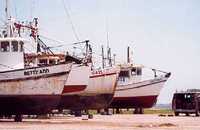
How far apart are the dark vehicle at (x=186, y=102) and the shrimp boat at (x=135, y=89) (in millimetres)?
6725

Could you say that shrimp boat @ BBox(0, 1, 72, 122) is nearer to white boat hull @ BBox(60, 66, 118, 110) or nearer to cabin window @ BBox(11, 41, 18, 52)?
white boat hull @ BBox(60, 66, 118, 110)

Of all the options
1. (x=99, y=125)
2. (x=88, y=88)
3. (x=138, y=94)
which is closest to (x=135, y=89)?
(x=138, y=94)

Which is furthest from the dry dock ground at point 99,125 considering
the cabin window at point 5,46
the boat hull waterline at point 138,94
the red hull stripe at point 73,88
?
the boat hull waterline at point 138,94

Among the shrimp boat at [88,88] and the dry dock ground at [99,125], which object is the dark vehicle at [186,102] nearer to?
the shrimp boat at [88,88]

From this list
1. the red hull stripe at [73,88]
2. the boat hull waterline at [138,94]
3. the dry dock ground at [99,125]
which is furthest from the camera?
the boat hull waterline at [138,94]

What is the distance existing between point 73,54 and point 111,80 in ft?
24.6

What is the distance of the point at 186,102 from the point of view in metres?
54.5

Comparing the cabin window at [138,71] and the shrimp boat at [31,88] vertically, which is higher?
the cabin window at [138,71]

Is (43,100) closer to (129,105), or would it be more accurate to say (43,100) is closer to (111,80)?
(111,80)

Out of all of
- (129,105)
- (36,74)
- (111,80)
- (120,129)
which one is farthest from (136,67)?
(120,129)

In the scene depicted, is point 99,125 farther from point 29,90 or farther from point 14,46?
point 14,46

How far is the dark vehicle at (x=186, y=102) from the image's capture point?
175 ft

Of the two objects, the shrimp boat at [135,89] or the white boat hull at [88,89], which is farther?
the shrimp boat at [135,89]

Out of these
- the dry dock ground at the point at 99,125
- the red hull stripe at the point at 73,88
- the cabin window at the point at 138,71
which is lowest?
the dry dock ground at the point at 99,125
